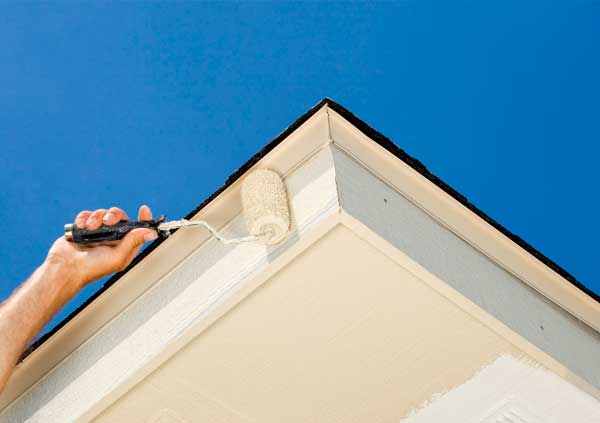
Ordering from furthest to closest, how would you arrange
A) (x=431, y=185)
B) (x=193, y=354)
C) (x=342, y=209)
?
(x=431, y=185), (x=193, y=354), (x=342, y=209)

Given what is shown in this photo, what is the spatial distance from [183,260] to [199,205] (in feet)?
0.72

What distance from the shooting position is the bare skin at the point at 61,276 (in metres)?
2.45

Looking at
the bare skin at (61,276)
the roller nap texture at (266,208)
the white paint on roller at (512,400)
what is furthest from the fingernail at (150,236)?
the white paint on roller at (512,400)

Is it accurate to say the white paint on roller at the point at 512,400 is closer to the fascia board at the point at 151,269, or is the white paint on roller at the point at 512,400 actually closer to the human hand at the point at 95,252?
the fascia board at the point at 151,269

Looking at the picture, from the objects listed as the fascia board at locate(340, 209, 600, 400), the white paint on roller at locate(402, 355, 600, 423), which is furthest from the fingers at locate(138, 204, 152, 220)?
the white paint on roller at locate(402, 355, 600, 423)

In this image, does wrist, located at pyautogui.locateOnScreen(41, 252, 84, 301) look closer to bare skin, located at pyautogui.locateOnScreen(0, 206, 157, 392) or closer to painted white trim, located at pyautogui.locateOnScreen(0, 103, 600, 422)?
bare skin, located at pyautogui.locateOnScreen(0, 206, 157, 392)

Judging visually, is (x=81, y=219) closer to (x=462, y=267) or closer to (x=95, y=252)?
(x=95, y=252)

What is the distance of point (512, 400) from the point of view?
7.88 ft

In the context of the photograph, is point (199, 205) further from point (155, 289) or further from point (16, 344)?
point (16, 344)

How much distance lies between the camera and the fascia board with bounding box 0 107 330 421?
2.44 m

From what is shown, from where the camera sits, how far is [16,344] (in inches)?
95.4

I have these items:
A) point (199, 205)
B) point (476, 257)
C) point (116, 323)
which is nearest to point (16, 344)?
point (116, 323)

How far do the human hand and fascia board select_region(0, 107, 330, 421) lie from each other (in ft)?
0.21

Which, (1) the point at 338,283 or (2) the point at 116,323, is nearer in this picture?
(1) the point at 338,283
